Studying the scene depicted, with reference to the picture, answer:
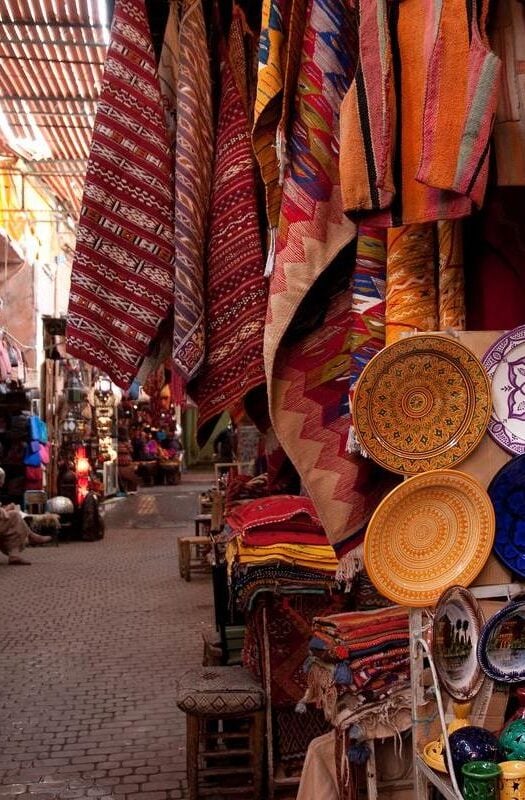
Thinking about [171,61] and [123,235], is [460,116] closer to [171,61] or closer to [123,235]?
[123,235]

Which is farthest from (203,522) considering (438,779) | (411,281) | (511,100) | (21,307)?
(511,100)

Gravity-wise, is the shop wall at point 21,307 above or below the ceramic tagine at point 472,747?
above

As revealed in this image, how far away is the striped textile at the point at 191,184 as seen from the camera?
1734 millimetres

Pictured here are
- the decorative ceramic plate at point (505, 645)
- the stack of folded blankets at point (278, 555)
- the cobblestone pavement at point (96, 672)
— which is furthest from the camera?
the cobblestone pavement at point (96, 672)

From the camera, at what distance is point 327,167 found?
1503mm

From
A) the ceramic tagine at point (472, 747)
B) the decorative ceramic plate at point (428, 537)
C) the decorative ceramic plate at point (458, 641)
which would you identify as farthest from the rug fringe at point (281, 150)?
the ceramic tagine at point (472, 747)

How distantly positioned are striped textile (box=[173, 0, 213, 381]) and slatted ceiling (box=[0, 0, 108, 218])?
145 inches

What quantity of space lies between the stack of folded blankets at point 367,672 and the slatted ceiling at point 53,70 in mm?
4468

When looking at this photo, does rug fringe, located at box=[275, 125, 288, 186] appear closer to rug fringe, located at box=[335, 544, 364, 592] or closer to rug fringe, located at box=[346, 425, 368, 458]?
rug fringe, located at box=[346, 425, 368, 458]

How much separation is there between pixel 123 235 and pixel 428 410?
81 centimetres

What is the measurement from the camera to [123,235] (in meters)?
1.82

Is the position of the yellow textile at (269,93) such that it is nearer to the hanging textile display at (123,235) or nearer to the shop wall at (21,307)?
the hanging textile display at (123,235)

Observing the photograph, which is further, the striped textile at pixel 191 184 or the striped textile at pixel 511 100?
the striped textile at pixel 191 184

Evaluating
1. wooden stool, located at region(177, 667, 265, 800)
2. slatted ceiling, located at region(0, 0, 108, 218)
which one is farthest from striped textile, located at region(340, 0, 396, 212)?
slatted ceiling, located at region(0, 0, 108, 218)
